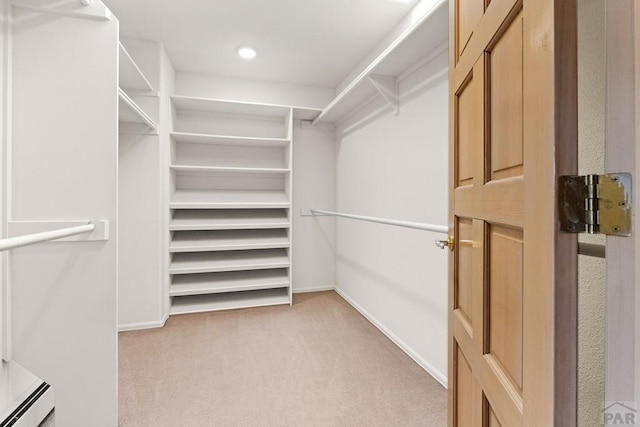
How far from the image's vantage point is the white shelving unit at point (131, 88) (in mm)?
1873

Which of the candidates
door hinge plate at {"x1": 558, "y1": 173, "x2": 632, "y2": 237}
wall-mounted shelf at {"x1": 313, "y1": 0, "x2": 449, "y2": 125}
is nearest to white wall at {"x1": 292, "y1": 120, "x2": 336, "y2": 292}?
wall-mounted shelf at {"x1": 313, "y1": 0, "x2": 449, "y2": 125}

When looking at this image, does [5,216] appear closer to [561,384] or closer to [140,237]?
[140,237]

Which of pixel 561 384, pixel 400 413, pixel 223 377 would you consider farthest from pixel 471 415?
pixel 223 377

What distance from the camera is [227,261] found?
3.10 m

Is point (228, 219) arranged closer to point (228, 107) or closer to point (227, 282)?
point (227, 282)

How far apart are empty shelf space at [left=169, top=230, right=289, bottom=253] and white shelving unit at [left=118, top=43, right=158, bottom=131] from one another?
109cm

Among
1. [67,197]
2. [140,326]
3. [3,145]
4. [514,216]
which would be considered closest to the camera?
[514,216]

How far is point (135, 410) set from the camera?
1.60 meters

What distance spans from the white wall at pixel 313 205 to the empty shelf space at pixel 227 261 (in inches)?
15.4

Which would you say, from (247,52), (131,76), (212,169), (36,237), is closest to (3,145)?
(36,237)

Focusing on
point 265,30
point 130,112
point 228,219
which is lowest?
point 228,219

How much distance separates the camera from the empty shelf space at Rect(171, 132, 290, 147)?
9.63 ft

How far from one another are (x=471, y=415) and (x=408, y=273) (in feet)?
4.64

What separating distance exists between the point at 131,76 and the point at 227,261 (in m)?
1.78
